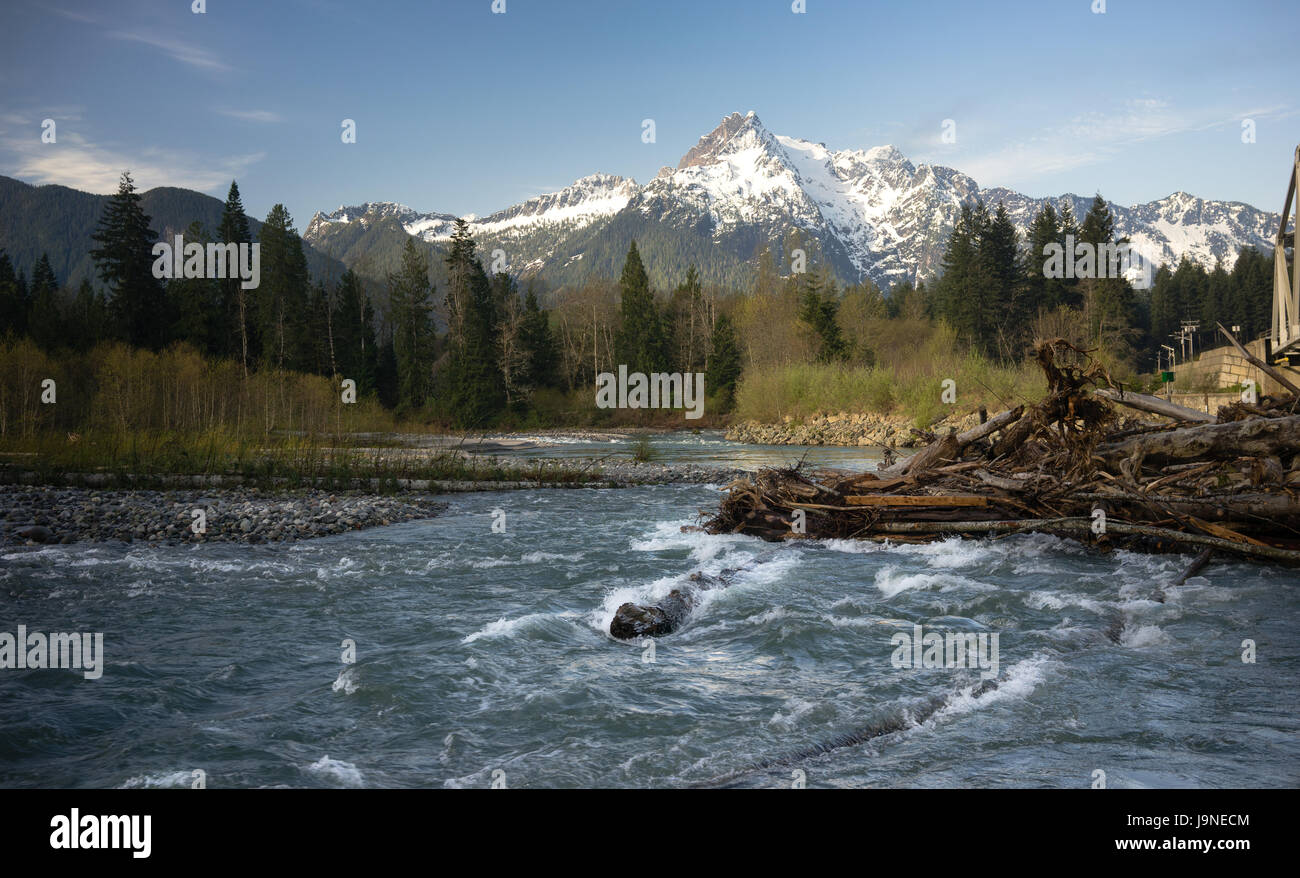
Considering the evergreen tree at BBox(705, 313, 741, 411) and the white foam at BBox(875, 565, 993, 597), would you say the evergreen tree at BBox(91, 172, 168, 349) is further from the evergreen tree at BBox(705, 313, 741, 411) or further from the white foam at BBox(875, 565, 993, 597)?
the white foam at BBox(875, 565, 993, 597)

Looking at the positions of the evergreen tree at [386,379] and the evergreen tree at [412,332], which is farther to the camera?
the evergreen tree at [386,379]

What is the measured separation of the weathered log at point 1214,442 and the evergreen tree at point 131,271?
192 ft

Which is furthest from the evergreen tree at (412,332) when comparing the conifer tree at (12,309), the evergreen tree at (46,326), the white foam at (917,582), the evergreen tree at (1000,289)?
the white foam at (917,582)

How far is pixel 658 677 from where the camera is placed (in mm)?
6656

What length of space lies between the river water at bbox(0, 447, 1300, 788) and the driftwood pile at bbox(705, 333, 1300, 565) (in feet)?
1.47

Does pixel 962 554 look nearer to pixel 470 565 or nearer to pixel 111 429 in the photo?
pixel 470 565

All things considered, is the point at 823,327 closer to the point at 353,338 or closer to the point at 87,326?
the point at 353,338

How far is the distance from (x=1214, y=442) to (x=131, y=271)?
6299cm

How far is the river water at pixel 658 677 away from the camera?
16.2ft

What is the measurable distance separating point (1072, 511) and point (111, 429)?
26.6 m

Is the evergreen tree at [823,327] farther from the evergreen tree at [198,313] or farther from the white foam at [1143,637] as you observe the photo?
the white foam at [1143,637]

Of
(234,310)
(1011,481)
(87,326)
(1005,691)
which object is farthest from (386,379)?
(1005,691)
